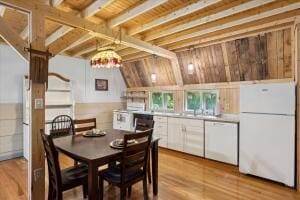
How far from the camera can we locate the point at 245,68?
13.2ft

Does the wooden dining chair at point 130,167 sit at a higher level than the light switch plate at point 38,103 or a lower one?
lower

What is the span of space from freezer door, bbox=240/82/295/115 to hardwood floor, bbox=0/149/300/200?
3.70 feet

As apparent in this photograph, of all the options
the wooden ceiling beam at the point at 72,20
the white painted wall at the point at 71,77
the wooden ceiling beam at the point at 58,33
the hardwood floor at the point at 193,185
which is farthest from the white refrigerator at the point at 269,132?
the white painted wall at the point at 71,77

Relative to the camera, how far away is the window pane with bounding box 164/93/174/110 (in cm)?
573

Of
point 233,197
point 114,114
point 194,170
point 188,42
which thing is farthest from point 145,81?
point 233,197

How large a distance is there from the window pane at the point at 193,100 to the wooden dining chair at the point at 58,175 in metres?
3.48

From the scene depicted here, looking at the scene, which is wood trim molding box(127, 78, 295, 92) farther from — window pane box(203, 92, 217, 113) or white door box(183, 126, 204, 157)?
white door box(183, 126, 204, 157)

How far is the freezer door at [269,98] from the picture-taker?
2.85 metres

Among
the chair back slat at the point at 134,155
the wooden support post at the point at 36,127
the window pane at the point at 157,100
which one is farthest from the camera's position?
the window pane at the point at 157,100

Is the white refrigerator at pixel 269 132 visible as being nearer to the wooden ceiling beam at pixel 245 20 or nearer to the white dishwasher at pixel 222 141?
the white dishwasher at pixel 222 141

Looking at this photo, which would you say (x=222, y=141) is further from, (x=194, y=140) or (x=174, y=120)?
(x=174, y=120)

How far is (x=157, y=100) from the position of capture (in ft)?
20.1

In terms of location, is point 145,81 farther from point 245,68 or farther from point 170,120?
point 245,68

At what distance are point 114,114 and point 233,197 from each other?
173 inches
